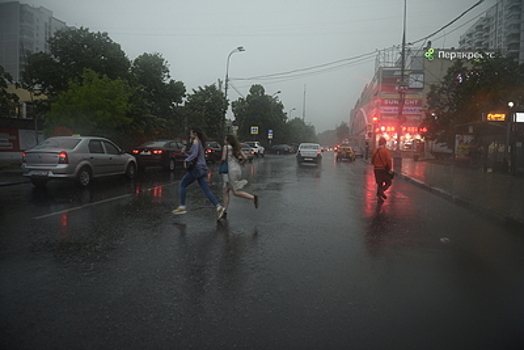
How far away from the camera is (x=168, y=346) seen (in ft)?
9.74

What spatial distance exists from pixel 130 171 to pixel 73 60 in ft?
58.9

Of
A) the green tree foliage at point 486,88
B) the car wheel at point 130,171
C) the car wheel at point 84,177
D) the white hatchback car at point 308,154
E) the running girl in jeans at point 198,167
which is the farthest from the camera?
the white hatchback car at point 308,154

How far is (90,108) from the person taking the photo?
1972 centimetres

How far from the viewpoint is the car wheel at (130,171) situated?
49.5 feet

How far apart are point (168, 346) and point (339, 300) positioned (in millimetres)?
1717

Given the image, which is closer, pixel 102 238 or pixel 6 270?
pixel 6 270

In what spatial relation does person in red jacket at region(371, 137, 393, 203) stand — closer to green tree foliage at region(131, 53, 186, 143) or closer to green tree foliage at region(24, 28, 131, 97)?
green tree foliage at region(24, 28, 131, 97)

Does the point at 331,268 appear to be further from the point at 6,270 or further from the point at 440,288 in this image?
the point at 6,270

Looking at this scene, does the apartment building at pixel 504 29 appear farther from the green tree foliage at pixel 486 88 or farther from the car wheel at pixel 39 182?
the car wheel at pixel 39 182

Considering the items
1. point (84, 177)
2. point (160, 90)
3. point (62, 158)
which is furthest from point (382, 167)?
point (160, 90)

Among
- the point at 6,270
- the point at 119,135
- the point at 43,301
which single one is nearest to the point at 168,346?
the point at 43,301

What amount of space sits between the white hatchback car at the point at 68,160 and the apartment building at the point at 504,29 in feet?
290

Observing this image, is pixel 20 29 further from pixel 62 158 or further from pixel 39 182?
pixel 62 158

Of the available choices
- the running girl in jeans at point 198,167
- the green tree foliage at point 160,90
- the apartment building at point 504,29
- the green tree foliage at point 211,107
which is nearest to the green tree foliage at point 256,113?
the green tree foliage at point 211,107
